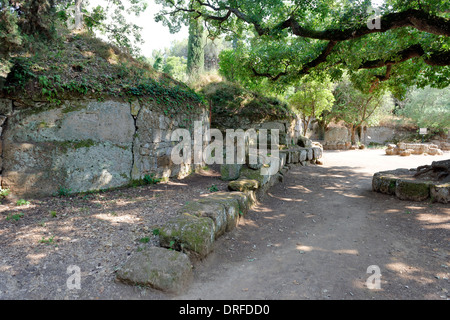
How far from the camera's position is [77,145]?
16.0 feet

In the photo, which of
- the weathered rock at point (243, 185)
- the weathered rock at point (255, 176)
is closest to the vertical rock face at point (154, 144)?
the weathered rock at point (255, 176)

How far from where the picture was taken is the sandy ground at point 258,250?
2.44 metres

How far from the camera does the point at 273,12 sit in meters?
7.02

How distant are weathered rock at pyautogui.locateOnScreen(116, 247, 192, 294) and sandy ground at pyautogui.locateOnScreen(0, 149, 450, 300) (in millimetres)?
76

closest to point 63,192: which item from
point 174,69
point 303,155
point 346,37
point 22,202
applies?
point 22,202

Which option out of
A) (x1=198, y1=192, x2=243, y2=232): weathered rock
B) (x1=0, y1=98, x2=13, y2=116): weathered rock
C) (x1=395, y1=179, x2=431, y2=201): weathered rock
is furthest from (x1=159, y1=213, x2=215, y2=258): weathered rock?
(x1=395, y1=179, x2=431, y2=201): weathered rock

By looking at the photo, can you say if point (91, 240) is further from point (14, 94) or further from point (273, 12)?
point (273, 12)

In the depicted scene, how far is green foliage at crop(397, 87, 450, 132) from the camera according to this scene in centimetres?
1970

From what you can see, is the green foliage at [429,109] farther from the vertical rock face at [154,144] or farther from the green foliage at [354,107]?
the vertical rock face at [154,144]

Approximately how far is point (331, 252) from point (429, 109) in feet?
77.0

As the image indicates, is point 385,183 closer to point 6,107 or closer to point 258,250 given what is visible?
point 258,250

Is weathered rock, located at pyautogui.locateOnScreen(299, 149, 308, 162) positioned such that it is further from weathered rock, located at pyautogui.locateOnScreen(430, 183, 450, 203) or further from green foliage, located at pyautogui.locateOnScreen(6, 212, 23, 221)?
green foliage, located at pyautogui.locateOnScreen(6, 212, 23, 221)

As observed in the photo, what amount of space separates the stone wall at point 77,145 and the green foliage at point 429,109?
77.8ft
